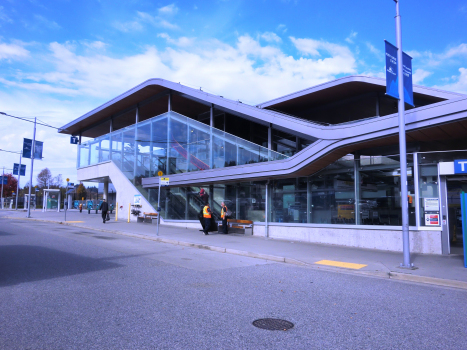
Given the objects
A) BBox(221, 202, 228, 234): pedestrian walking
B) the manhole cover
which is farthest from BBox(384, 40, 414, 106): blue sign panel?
BBox(221, 202, 228, 234): pedestrian walking

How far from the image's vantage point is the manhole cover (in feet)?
17.4

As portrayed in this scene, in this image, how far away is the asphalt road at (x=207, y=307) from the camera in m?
4.78

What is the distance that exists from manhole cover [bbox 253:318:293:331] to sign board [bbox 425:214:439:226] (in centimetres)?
1019

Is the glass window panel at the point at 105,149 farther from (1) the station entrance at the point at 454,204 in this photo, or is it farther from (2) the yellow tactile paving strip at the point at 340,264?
(1) the station entrance at the point at 454,204

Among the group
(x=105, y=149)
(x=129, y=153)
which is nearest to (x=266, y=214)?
(x=129, y=153)

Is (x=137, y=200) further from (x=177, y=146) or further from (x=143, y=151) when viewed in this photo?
(x=177, y=146)

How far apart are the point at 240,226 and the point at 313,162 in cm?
608

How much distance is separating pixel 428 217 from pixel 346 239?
338 cm

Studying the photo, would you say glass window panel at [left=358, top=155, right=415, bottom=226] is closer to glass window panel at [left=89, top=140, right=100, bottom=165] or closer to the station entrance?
the station entrance

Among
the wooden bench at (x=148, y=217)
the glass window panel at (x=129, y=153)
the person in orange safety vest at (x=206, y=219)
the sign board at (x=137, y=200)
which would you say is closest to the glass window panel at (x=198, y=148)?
the person in orange safety vest at (x=206, y=219)

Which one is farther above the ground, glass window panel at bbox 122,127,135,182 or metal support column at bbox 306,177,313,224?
glass window panel at bbox 122,127,135,182

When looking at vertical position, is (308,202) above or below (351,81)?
below

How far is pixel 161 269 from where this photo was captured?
9.68 metres

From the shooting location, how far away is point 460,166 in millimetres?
12539
